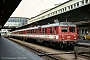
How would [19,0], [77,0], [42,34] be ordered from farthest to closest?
[77,0], [42,34], [19,0]

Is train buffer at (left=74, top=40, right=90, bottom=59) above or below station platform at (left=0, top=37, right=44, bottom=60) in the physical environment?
above

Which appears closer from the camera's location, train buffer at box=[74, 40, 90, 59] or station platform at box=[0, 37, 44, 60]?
station platform at box=[0, 37, 44, 60]

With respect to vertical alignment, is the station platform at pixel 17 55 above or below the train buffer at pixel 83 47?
below

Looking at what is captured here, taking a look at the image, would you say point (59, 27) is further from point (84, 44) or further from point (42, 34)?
point (84, 44)

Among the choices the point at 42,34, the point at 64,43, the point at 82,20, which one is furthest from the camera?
the point at 82,20

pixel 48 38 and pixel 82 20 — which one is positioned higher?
pixel 82 20

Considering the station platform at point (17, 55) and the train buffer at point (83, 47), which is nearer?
the station platform at point (17, 55)

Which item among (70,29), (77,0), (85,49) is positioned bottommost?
(85,49)

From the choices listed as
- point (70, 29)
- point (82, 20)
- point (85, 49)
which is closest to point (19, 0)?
point (70, 29)

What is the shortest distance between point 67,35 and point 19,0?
5.91 meters

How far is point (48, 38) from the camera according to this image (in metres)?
20.4

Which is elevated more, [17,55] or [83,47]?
[83,47]

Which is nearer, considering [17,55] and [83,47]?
[83,47]

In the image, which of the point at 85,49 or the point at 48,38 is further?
the point at 48,38
